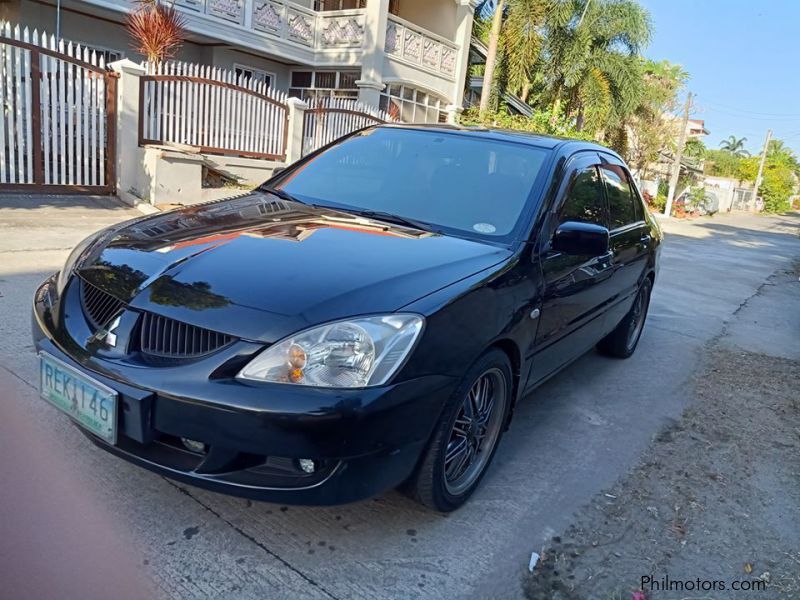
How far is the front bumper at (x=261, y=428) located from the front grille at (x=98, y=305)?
0.53 feet

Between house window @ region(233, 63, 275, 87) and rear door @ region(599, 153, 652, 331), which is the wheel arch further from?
house window @ region(233, 63, 275, 87)

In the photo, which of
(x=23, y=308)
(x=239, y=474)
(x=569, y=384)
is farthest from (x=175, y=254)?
(x=569, y=384)

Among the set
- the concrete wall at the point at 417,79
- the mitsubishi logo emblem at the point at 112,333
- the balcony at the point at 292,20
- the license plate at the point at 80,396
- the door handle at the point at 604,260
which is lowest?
the license plate at the point at 80,396

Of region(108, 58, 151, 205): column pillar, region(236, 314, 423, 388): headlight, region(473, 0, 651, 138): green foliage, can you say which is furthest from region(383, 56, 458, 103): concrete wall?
region(236, 314, 423, 388): headlight

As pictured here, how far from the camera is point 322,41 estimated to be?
19000mm

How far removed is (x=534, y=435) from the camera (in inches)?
151

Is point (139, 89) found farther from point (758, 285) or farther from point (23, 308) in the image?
point (758, 285)

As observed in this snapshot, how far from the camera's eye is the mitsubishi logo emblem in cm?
238

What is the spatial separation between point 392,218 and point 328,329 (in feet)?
4.09

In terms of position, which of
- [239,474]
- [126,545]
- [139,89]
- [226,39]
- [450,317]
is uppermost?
[226,39]

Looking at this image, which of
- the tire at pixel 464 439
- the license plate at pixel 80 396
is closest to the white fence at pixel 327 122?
the tire at pixel 464 439

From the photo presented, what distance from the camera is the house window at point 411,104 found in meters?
19.8

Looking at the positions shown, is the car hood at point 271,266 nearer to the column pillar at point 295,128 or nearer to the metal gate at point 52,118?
the metal gate at point 52,118

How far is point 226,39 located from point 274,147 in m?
5.38
